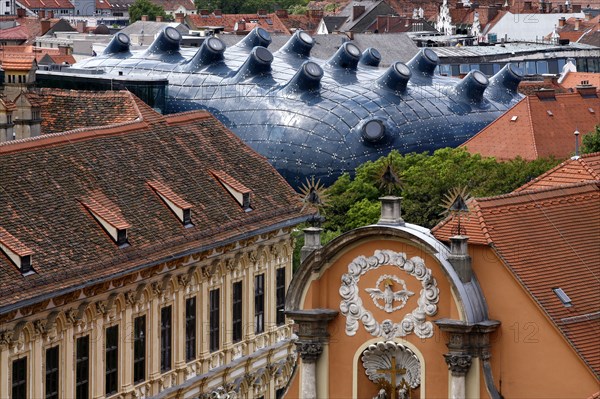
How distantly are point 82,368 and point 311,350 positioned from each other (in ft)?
45.4

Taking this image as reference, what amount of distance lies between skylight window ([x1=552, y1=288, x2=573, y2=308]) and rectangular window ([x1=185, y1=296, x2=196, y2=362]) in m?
23.2

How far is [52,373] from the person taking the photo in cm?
6519

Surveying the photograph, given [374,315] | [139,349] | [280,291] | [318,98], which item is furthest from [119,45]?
[374,315]

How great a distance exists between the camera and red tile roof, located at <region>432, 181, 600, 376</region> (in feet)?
170

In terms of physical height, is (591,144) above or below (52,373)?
above

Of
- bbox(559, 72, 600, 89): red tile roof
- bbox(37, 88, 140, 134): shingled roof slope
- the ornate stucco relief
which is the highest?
bbox(559, 72, 600, 89): red tile roof

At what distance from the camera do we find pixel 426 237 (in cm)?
5334

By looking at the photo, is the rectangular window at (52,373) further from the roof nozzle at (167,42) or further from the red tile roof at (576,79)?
the red tile roof at (576,79)

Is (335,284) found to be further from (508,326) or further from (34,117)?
(34,117)

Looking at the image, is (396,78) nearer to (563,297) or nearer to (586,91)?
(586,91)

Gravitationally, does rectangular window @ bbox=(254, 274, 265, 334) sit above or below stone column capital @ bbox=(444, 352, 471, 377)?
below

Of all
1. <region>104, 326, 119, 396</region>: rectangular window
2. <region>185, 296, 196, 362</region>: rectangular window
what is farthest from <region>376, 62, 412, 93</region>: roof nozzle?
<region>104, 326, 119, 396</region>: rectangular window

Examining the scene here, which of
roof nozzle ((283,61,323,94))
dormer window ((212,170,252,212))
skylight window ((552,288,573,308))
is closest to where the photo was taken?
skylight window ((552,288,573,308))

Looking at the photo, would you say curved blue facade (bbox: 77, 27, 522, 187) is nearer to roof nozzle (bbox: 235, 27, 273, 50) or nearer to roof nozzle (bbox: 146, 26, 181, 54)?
roof nozzle (bbox: 146, 26, 181, 54)
